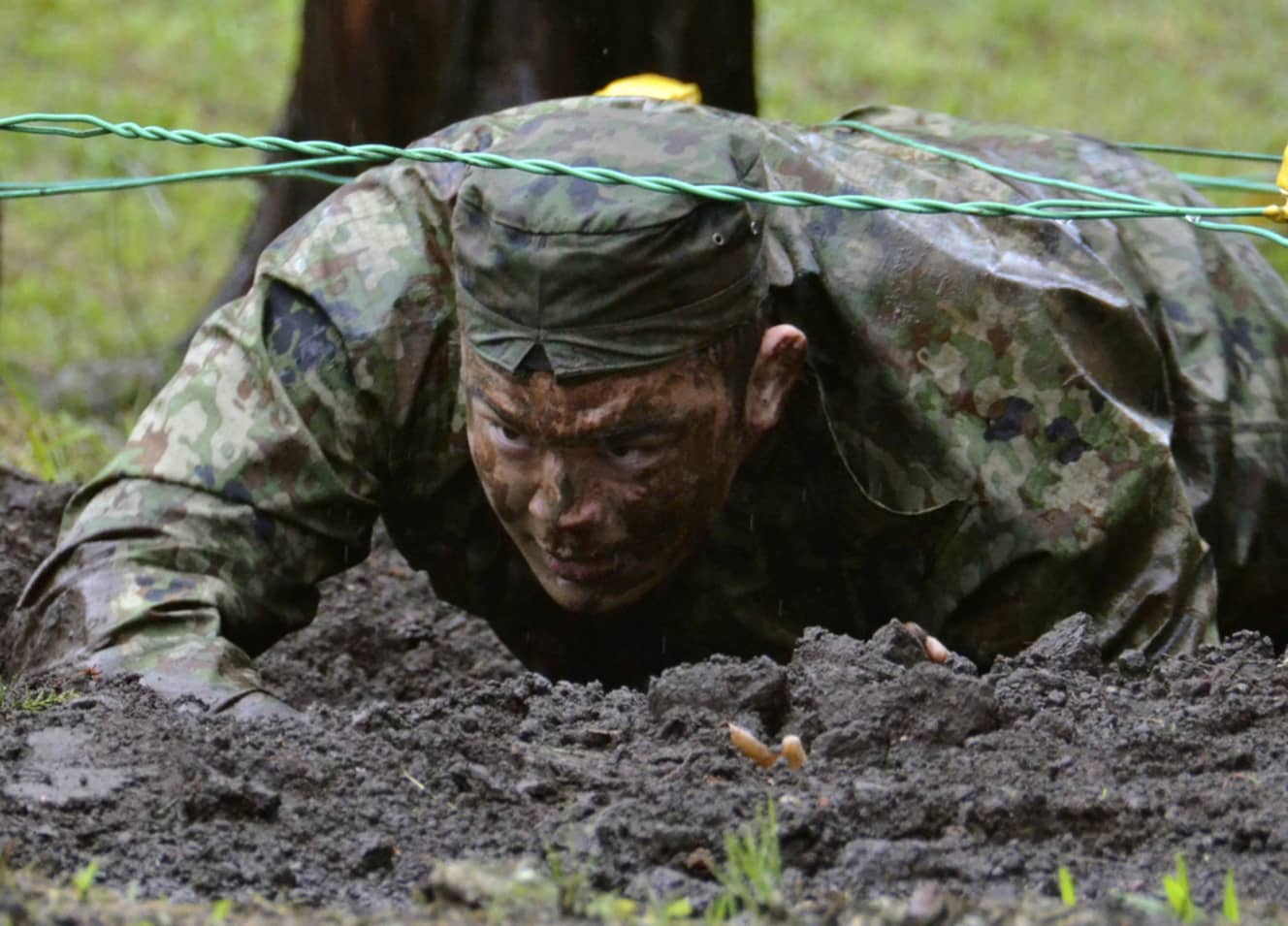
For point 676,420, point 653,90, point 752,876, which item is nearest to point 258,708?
point 676,420

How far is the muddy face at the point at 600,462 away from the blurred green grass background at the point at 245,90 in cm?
342

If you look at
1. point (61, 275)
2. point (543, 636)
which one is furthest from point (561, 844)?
point (61, 275)

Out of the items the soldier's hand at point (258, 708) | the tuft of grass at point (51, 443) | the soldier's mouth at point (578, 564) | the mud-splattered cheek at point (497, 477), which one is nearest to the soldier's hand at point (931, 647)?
the soldier's mouth at point (578, 564)

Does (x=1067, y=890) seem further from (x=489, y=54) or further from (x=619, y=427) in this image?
(x=489, y=54)

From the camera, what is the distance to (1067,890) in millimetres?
1882

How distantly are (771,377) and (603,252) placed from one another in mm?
387

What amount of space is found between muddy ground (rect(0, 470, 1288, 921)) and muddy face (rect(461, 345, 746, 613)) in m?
0.30

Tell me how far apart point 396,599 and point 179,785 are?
73.7 inches

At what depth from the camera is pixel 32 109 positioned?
27.6 feet

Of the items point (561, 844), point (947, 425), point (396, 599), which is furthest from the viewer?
point (396, 599)

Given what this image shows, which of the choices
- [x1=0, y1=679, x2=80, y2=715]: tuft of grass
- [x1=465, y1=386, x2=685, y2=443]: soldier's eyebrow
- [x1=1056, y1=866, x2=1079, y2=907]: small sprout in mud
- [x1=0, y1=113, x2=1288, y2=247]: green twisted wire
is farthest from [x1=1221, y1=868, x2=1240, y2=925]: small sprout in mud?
[x1=0, y1=679, x2=80, y2=715]: tuft of grass

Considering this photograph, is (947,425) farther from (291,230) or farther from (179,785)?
(179,785)

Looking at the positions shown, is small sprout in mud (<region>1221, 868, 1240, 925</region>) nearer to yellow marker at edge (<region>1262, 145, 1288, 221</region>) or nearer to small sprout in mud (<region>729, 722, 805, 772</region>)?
small sprout in mud (<region>729, 722, 805, 772</region>)

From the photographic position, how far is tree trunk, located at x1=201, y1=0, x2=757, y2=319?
441cm
